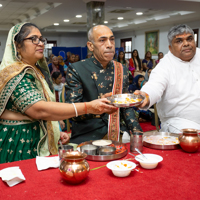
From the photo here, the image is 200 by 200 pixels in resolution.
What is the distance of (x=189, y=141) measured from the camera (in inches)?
63.9

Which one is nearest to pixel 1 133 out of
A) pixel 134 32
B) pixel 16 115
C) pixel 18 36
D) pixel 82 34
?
pixel 16 115

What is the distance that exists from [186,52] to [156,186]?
1632mm

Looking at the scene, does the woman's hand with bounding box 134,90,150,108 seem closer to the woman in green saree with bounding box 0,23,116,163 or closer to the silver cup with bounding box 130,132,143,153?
the woman in green saree with bounding box 0,23,116,163

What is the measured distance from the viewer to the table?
1134mm

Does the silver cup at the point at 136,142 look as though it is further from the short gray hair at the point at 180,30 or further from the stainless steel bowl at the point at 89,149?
the short gray hair at the point at 180,30

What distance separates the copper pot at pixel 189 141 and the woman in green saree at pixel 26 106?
53cm

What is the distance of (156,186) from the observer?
1.21 m

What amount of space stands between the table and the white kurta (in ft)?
3.32

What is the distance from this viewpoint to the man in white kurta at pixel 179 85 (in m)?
2.40

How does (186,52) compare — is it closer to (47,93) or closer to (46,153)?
(47,93)

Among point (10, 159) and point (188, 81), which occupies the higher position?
point (188, 81)

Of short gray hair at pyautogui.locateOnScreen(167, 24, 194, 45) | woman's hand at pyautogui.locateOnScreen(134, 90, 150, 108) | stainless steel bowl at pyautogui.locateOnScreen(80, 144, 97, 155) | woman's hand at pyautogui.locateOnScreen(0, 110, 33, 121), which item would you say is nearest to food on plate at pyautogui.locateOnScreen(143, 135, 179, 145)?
woman's hand at pyautogui.locateOnScreen(134, 90, 150, 108)

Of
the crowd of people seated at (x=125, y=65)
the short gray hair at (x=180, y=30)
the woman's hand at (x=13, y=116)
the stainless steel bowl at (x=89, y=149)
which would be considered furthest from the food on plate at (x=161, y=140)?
the crowd of people seated at (x=125, y=65)

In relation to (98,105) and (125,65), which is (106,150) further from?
(125,65)
